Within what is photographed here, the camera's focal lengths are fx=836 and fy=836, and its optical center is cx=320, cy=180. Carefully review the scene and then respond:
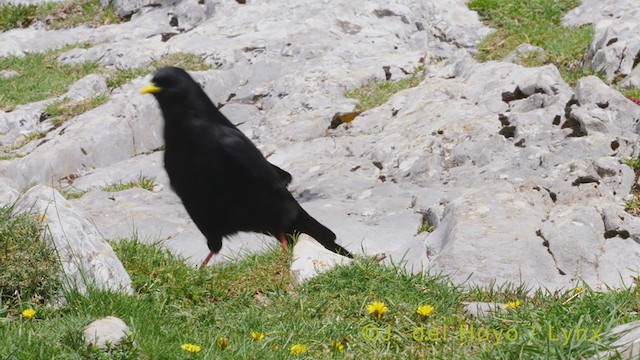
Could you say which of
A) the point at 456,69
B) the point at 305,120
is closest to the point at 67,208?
the point at 305,120

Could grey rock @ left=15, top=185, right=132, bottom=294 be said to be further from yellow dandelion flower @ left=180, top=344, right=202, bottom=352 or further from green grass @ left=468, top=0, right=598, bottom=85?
green grass @ left=468, top=0, right=598, bottom=85

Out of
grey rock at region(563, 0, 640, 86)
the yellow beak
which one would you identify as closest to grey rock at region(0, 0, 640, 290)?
grey rock at region(563, 0, 640, 86)

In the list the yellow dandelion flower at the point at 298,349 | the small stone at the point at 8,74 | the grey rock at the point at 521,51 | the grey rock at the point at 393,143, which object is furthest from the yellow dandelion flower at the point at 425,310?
the small stone at the point at 8,74

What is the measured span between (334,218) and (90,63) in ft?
30.3

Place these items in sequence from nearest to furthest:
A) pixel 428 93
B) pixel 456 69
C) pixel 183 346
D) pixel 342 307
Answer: pixel 183 346 → pixel 342 307 → pixel 428 93 → pixel 456 69

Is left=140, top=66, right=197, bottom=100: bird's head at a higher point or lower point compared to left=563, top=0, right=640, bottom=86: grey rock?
higher

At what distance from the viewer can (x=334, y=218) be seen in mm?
8578

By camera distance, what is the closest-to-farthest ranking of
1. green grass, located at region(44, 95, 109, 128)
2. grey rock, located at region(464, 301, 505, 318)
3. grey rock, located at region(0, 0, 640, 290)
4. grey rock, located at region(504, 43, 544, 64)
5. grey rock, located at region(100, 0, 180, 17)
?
grey rock, located at region(464, 301, 505, 318), grey rock, located at region(0, 0, 640, 290), grey rock, located at region(504, 43, 544, 64), green grass, located at region(44, 95, 109, 128), grey rock, located at region(100, 0, 180, 17)

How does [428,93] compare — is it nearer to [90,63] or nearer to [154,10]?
[90,63]

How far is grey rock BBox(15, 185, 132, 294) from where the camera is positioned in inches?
201

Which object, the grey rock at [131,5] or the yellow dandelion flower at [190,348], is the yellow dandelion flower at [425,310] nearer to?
the yellow dandelion flower at [190,348]

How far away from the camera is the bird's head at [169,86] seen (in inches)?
266

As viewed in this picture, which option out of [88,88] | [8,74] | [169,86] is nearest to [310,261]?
[169,86]

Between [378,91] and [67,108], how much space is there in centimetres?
538
